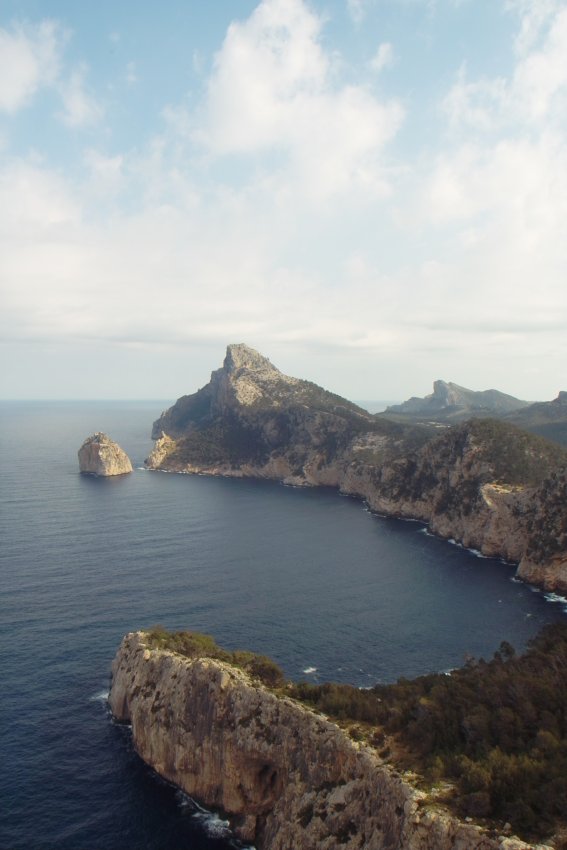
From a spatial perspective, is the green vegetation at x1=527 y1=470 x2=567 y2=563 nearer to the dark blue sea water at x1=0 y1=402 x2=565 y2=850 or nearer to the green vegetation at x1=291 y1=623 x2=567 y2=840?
the dark blue sea water at x1=0 y1=402 x2=565 y2=850

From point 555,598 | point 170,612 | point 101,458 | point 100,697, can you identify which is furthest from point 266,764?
point 101,458

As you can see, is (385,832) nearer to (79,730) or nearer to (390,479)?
(79,730)

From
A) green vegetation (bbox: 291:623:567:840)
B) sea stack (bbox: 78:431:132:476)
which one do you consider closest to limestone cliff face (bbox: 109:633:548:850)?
green vegetation (bbox: 291:623:567:840)

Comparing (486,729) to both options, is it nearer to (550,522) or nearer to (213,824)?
(213,824)

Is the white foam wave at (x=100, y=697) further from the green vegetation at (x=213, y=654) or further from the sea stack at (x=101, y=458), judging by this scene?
the sea stack at (x=101, y=458)

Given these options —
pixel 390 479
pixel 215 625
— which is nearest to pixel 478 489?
pixel 390 479

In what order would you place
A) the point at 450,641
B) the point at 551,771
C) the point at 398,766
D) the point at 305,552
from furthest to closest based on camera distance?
the point at 305,552
the point at 450,641
the point at 398,766
the point at 551,771
